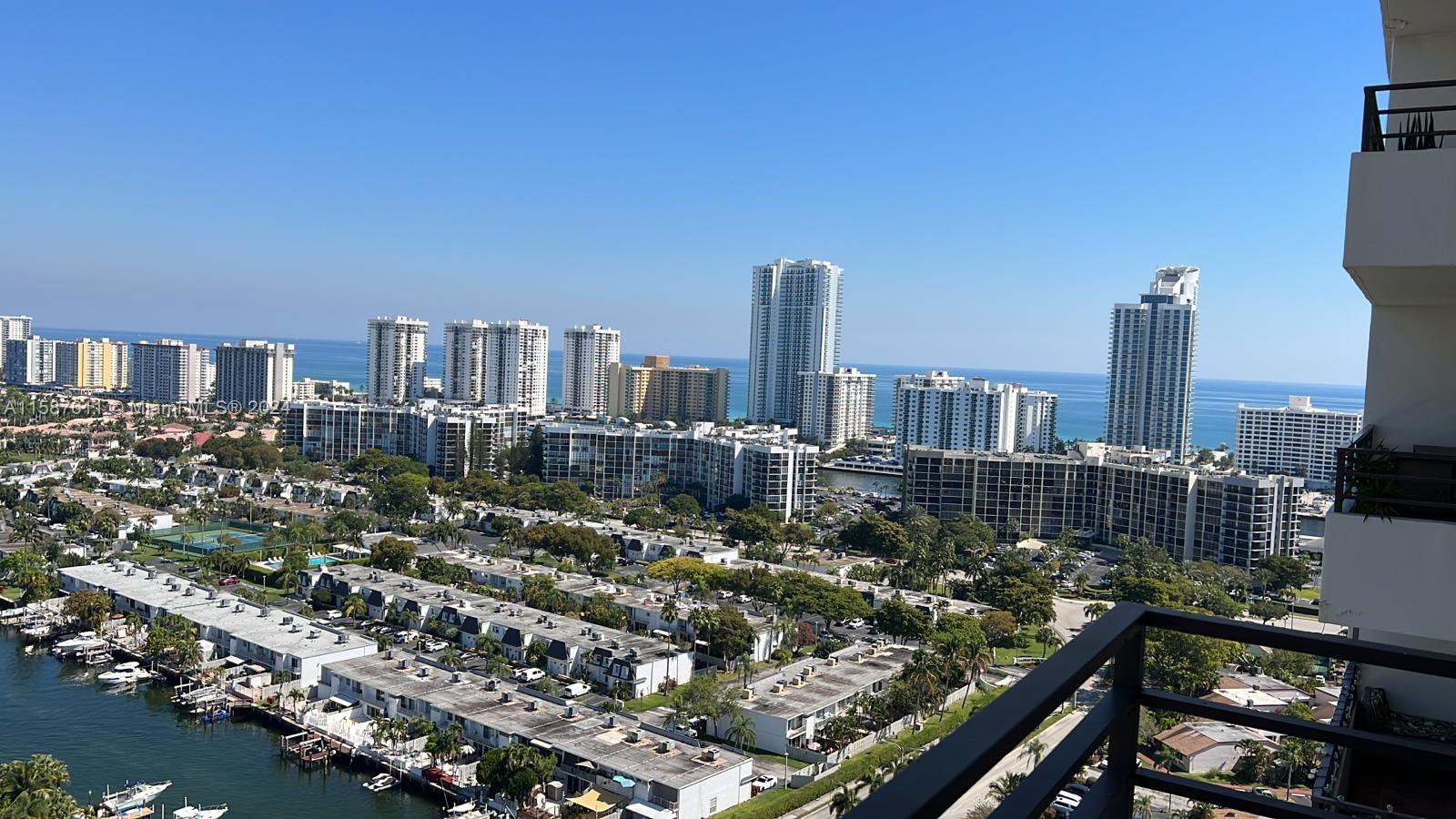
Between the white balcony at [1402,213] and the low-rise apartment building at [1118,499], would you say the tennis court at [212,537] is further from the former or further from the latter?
the white balcony at [1402,213]

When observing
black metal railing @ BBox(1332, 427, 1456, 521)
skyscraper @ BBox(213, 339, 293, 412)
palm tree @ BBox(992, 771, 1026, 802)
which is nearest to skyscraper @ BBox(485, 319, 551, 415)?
skyscraper @ BBox(213, 339, 293, 412)

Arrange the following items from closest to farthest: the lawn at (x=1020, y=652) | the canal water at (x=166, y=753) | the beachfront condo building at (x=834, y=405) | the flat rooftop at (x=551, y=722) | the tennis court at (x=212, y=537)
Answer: the flat rooftop at (x=551, y=722), the canal water at (x=166, y=753), the lawn at (x=1020, y=652), the tennis court at (x=212, y=537), the beachfront condo building at (x=834, y=405)

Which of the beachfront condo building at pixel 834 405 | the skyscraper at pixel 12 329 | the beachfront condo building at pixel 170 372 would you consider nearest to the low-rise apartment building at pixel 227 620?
the beachfront condo building at pixel 834 405

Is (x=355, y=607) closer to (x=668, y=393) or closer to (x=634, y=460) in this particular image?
(x=634, y=460)

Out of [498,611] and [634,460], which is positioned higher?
[634,460]

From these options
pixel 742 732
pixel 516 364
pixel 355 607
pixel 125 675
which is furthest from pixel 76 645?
pixel 516 364

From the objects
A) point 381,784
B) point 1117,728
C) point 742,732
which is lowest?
point 381,784
